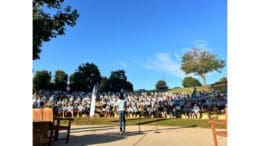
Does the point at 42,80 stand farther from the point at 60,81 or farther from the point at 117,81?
the point at 117,81

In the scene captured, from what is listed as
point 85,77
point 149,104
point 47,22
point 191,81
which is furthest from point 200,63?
point 47,22

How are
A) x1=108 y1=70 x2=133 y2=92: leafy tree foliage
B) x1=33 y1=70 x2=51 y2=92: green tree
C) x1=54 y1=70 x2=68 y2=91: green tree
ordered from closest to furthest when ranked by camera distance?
x1=33 y1=70 x2=51 y2=92: green tree, x1=108 y1=70 x2=133 y2=92: leafy tree foliage, x1=54 y1=70 x2=68 y2=91: green tree

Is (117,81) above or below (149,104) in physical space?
above

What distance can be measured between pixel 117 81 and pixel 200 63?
48.6 feet

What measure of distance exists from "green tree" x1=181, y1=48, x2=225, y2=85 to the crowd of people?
55.7 ft

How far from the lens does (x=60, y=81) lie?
105 feet

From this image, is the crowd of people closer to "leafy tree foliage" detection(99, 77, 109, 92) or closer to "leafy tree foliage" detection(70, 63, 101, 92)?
"leafy tree foliage" detection(99, 77, 109, 92)

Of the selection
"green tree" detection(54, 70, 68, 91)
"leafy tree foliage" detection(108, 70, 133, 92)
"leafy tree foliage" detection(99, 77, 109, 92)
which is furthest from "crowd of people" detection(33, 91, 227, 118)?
"green tree" detection(54, 70, 68, 91)

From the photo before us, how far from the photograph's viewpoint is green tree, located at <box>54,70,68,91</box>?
31.6 meters

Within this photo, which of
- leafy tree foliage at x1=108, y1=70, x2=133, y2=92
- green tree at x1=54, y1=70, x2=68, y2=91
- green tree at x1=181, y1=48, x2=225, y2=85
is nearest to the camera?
leafy tree foliage at x1=108, y1=70, x2=133, y2=92
